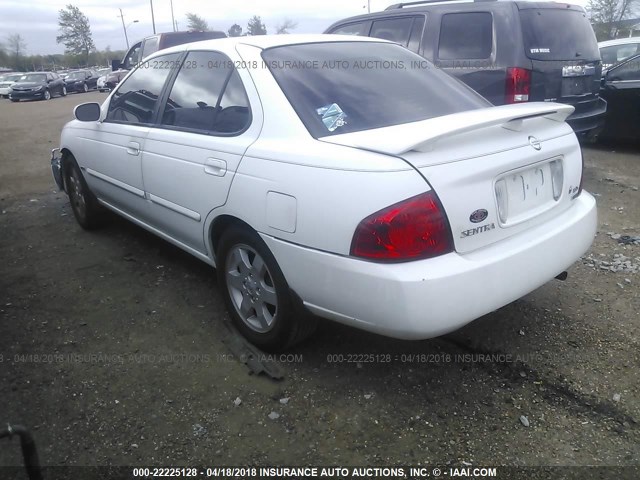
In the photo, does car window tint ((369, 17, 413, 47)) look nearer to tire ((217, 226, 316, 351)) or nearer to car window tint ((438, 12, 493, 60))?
car window tint ((438, 12, 493, 60))

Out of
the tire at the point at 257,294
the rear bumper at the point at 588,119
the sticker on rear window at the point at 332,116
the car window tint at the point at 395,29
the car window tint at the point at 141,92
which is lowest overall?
the tire at the point at 257,294

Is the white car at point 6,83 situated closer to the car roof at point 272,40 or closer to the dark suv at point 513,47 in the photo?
the dark suv at point 513,47

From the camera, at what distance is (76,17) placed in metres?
77.6

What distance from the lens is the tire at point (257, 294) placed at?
2.65 m

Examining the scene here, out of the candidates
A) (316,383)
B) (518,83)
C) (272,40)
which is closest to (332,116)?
(272,40)

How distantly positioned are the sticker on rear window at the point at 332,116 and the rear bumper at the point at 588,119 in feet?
13.7

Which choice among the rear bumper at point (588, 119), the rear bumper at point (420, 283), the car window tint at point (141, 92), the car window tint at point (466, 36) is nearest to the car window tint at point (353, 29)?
the car window tint at point (466, 36)

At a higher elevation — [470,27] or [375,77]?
[470,27]

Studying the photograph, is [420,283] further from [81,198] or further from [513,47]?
[513,47]

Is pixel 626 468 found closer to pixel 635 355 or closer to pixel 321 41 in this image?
pixel 635 355

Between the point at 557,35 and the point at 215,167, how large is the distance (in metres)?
4.46

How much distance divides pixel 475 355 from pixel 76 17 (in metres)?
89.0

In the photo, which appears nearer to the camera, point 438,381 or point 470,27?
point 438,381

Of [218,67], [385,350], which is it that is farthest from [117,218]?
[385,350]
